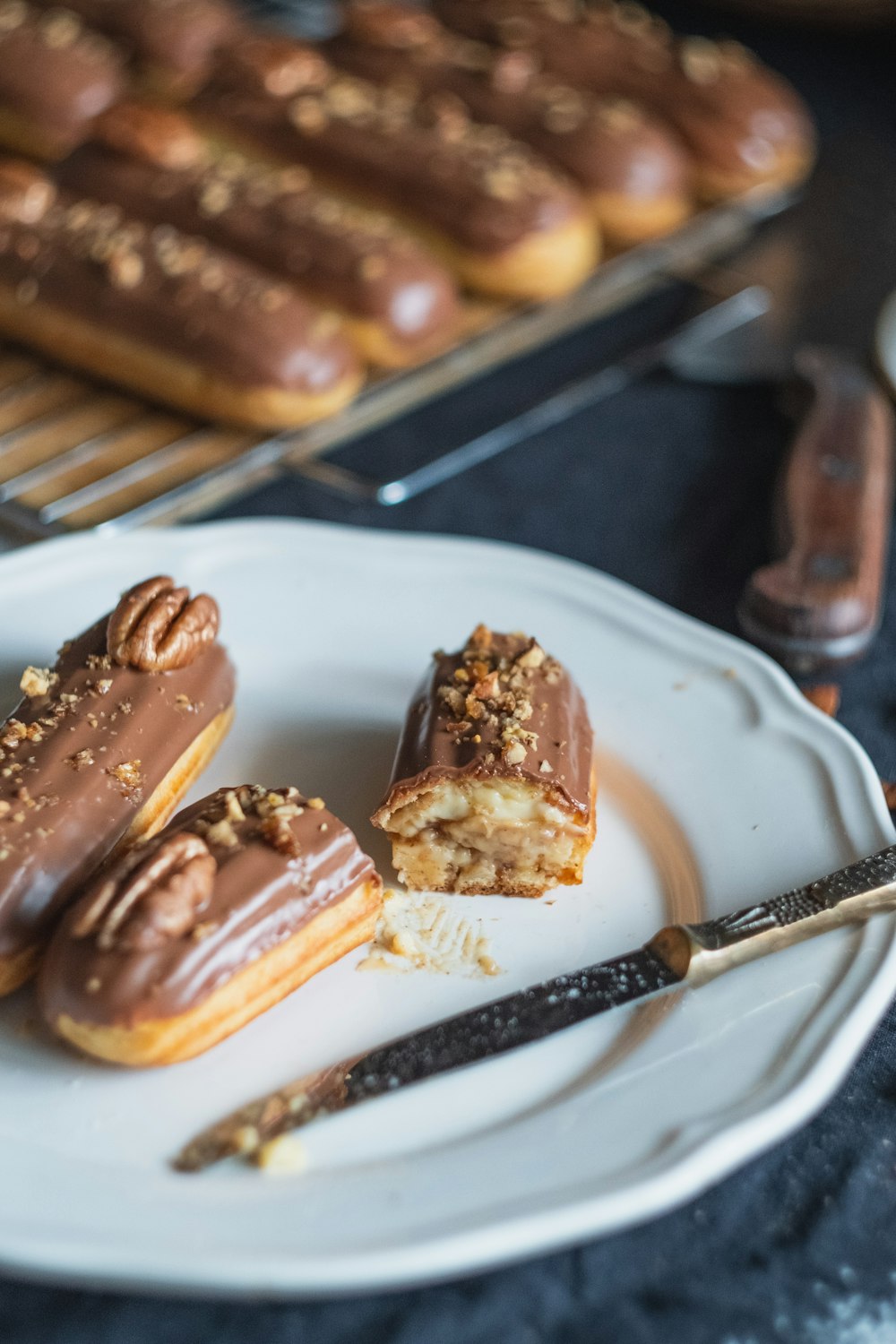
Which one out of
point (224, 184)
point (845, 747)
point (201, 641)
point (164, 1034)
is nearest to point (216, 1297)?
point (164, 1034)

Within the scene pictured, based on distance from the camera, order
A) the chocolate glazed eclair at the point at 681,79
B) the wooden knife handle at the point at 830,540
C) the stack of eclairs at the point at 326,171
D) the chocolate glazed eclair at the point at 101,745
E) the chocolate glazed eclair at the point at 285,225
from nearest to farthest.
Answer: the chocolate glazed eclair at the point at 101,745, the wooden knife handle at the point at 830,540, the stack of eclairs at the point at 326,171, the chocolate glazed eclair at the point at 285,225, the chocolate glazed eclair at the point at 681,79

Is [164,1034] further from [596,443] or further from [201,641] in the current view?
[596,443]

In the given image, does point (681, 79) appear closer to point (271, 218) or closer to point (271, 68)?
point (271, 68)

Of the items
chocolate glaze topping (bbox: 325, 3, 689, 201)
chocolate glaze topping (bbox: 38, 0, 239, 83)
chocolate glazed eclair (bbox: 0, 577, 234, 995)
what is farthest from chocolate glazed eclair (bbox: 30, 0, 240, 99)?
chocolate glazed eclair (bbox: 0, 577, 234, 995)

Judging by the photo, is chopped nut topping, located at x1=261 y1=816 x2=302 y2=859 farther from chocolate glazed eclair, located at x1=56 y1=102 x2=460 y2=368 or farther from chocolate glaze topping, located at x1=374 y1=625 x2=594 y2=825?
chocolate glazed eclair, located at x1=56 y1=102 x2=460 y2=368

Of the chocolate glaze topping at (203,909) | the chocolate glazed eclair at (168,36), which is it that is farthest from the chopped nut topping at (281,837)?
the chocolate glazed eclair at (168,36)

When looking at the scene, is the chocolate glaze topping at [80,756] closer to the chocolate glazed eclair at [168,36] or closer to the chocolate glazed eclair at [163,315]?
the chocolate glazed eclair at [163,315]
